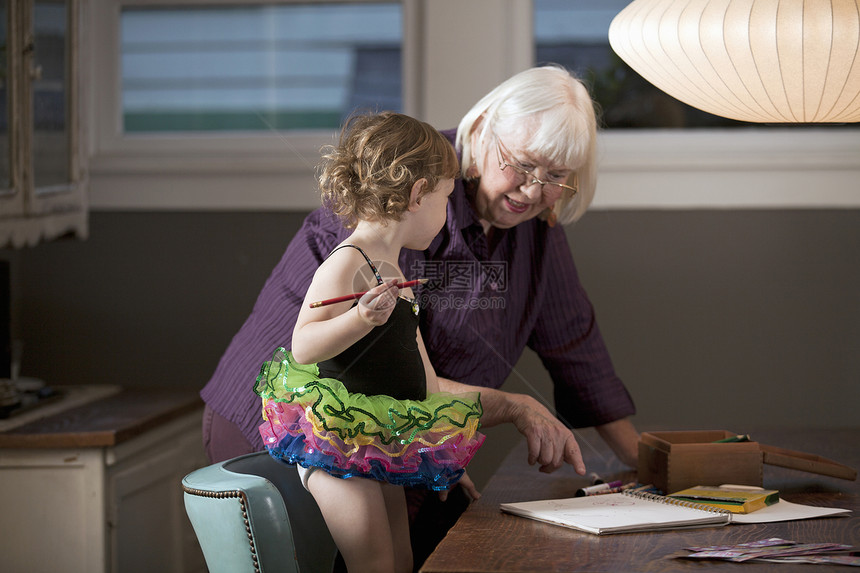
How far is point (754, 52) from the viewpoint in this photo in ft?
4.55

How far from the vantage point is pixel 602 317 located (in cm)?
269

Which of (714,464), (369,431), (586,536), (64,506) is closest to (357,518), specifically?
(369,431)

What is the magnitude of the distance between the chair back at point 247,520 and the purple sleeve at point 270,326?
0.23m

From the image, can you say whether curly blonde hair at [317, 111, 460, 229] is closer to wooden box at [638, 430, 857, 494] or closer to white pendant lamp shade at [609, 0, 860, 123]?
white pendant lamp shade at [609, 0, 860, 123]

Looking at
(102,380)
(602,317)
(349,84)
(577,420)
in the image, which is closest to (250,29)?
(349,84)

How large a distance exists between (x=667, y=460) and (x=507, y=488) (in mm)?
258

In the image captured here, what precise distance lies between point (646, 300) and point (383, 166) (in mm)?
1543

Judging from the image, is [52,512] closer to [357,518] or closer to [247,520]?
[247,520]

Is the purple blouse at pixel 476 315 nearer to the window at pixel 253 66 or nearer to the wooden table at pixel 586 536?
the wooden table at pixel 586 536

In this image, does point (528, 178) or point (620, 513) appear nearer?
point (620, 513)

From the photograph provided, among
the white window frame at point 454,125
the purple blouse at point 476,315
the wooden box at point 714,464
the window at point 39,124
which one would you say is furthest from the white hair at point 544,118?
the window at point 39,124

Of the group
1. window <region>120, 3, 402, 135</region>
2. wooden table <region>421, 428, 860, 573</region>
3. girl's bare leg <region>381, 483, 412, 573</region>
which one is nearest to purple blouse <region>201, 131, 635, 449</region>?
wooden table <region>421, 428, 860, 573</region>

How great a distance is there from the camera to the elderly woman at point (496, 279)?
5.31 ft

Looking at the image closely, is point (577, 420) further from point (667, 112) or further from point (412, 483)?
point (667, 112)
